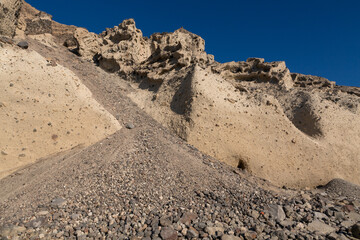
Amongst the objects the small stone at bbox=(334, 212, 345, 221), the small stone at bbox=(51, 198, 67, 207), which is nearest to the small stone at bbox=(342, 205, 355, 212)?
the small stone at bbox=(334, 212, 345, 221)

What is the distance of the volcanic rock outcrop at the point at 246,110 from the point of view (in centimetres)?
794

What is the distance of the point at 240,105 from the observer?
9.10 metres

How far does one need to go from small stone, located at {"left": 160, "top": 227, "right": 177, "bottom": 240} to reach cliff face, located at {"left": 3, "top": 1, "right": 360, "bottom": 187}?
165 inches

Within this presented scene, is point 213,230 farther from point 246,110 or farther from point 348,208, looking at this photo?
point 246,110

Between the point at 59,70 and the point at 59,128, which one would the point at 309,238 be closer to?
the point at 59,128

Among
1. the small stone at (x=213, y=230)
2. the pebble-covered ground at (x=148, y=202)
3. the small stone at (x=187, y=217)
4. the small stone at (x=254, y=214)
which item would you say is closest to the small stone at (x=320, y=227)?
the pebble-covered ground at (x=148, y=202)

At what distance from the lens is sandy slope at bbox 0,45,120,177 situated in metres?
6.27

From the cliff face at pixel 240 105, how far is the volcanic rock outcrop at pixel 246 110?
4cm

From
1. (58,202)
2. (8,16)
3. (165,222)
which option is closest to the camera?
(165,222)

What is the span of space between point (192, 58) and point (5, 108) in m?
8.91

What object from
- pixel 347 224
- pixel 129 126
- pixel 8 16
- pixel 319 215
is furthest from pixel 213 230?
pixel 8 16

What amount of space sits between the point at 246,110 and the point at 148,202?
20.2 ft

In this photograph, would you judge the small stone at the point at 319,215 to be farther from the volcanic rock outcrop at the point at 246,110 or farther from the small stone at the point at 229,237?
the volcanic rock outcrop at the point at 246,110

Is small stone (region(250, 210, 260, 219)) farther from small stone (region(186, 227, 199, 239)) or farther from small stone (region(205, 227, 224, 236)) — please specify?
small stone (region(186, 227, 199, 239))
